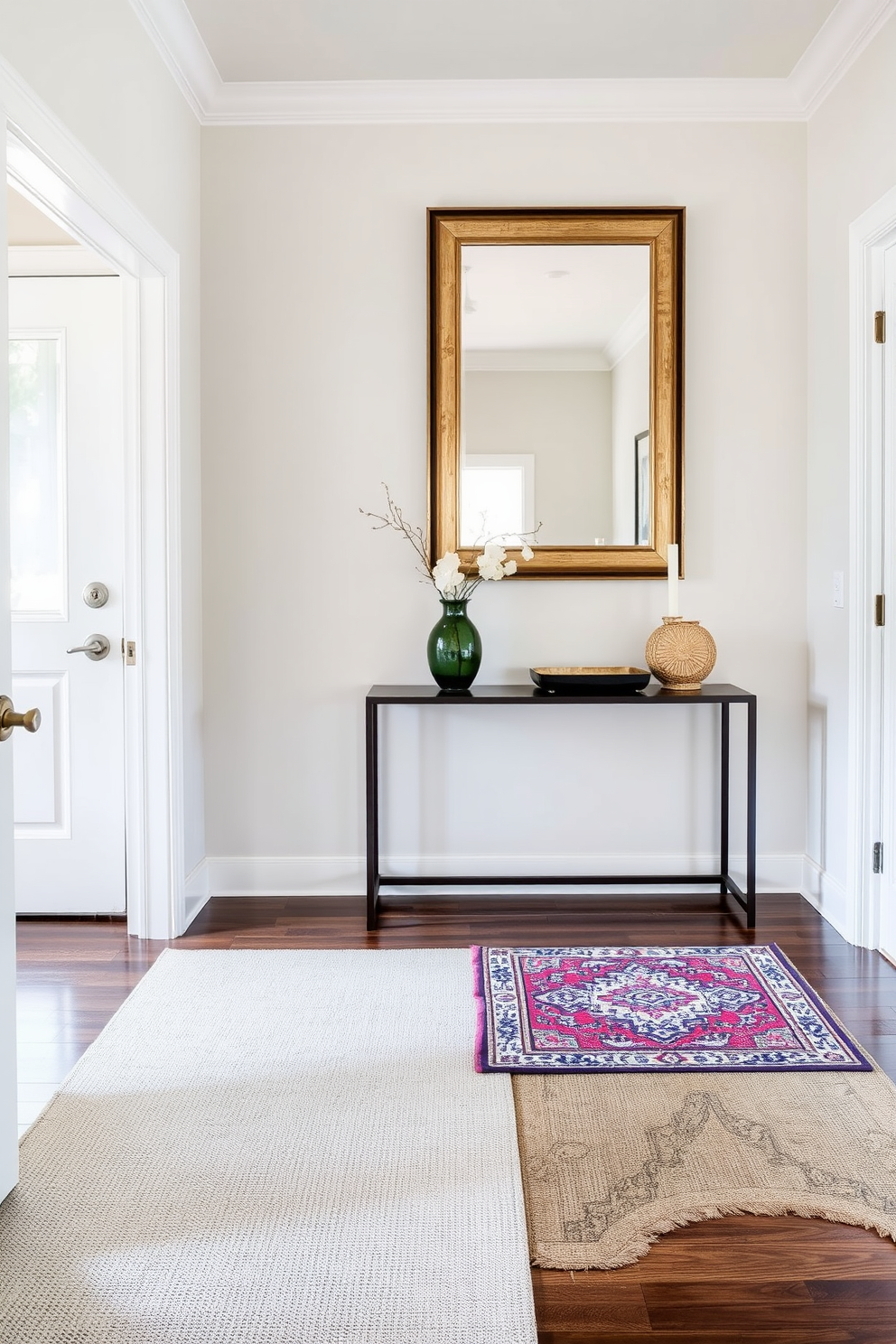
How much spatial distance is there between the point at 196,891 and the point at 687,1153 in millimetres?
1947

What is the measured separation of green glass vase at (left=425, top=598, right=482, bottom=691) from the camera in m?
3.23

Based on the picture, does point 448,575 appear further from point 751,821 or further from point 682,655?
point 751,821

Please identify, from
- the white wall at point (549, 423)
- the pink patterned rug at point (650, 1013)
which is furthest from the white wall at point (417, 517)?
the pink patterned rug at point (650, 1013)

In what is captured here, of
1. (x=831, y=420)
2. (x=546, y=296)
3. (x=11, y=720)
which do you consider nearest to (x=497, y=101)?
(x=546, y=296)

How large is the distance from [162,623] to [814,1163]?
2207 mm

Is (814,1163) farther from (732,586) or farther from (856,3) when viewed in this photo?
(856,3)

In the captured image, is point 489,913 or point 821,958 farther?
point 489,913

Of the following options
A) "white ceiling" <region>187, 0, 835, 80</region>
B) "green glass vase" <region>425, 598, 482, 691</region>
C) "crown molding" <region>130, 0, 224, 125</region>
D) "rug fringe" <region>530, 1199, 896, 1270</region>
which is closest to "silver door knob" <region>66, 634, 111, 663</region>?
"green glass vase" <region>425, 598, 482, 691</region>

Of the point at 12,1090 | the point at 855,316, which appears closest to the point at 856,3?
the point at 855,316

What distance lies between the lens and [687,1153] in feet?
6.23

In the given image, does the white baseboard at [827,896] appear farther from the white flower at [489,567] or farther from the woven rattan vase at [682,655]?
the white flower at [489,567]

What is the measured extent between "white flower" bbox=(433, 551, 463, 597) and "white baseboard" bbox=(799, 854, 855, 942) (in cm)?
154

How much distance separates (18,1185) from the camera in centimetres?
180

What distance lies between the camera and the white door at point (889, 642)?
284cm
